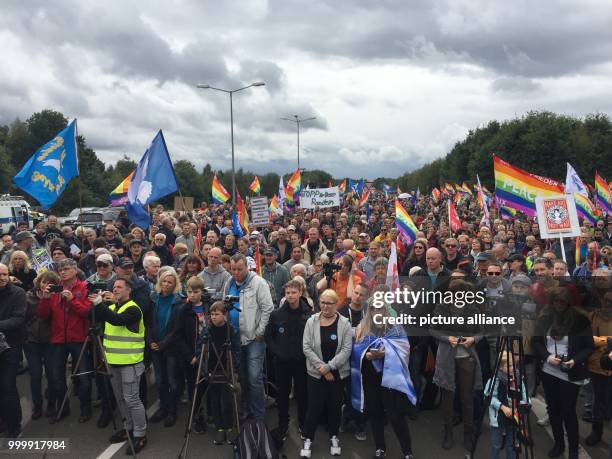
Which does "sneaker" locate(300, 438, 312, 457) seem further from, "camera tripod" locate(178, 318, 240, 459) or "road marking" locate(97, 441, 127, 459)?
"road marking" locate(97, 441, 127, 459)

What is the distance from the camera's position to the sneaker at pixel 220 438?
16.9 ft

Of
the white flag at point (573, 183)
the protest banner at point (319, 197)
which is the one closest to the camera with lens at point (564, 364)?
the white flag at point (573, 183)

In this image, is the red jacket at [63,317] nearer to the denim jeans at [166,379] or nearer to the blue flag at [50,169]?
the denim jeans at [166,379]

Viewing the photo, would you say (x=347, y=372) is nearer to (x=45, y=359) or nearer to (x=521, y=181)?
(x=45, y=359)

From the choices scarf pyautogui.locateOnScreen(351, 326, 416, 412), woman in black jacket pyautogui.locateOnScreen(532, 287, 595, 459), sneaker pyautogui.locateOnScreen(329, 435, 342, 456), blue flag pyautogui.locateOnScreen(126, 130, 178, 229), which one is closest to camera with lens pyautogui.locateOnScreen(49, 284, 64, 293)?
scarf pyautogui.locateOnScreen(351, 326, 416, 412)

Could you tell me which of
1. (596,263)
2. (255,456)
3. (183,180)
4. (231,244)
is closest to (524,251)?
(596,263)

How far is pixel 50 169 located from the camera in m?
7.62

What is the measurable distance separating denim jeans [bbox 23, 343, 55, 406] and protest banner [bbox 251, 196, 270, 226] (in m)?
7.47

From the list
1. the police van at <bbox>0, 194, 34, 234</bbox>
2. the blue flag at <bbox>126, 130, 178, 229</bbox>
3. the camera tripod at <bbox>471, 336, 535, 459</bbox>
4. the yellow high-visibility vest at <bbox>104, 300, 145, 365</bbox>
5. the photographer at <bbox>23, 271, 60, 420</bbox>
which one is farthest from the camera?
the police van at <bbox>0, 194, 34, 234</bbox>

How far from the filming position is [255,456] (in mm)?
4500

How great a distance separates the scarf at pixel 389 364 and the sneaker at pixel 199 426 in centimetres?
175

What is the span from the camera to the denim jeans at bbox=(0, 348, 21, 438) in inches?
203

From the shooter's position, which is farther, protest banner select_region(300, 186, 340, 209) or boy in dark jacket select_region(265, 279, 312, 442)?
protest banner select_region(300, 186, 340, 209)

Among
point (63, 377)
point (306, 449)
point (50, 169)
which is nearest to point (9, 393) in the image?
point (63, 377)
